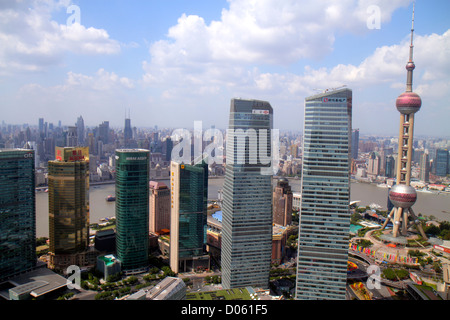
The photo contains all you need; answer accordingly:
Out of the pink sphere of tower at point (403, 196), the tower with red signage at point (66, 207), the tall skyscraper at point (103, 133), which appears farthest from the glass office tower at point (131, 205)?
the tall skyscraper at point (103, 133)

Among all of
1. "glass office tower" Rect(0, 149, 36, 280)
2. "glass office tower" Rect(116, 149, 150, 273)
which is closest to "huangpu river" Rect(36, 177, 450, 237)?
"glass office tower" Rect(0, 149, 36, 280)

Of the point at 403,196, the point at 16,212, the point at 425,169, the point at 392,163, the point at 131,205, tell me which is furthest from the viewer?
the point at 392,163

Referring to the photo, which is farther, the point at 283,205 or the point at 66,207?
the point at 283,205

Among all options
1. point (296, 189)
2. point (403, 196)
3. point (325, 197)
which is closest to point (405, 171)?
point (403, 196)

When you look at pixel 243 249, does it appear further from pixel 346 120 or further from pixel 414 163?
pixel 414 163

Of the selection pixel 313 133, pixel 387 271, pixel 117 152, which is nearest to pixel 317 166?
pixel 313 133

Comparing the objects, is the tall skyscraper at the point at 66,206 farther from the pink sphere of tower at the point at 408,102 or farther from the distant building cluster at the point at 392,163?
the distant building cluster at the point at 392,163

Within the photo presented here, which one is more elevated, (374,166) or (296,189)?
(374,166)

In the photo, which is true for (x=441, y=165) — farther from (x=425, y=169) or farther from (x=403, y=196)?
(x=403, y=196)
